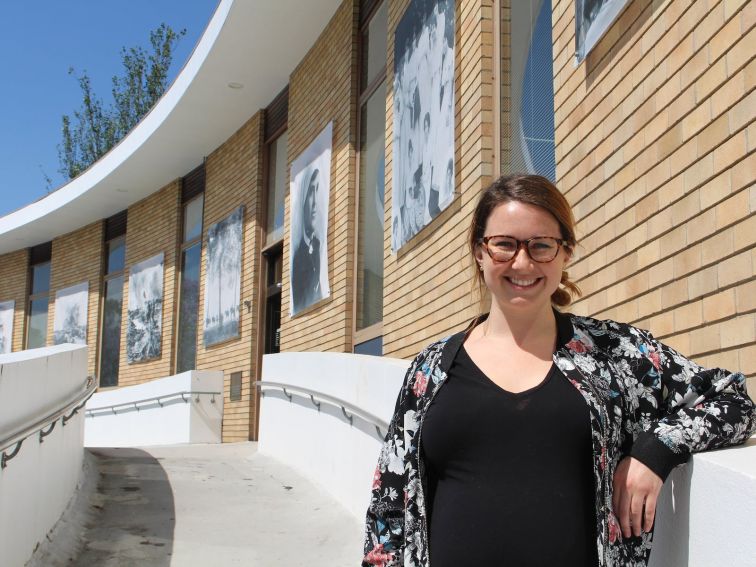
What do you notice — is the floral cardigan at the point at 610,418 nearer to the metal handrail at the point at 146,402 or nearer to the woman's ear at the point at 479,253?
the woman's ear at the point at 479,253

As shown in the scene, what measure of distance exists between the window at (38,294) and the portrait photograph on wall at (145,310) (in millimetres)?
4788

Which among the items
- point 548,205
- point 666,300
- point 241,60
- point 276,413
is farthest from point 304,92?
point 548,205

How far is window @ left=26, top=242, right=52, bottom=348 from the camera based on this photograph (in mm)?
22395

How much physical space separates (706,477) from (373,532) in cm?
79

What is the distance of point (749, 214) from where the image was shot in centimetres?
317

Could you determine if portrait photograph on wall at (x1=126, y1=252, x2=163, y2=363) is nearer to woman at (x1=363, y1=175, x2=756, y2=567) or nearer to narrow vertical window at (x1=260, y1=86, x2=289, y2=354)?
narrow vertical window at (x1=260, y1=86, x2=289, y2=354)

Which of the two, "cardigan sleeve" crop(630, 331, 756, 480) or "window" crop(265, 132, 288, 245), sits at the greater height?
"window" crop(265, 132, 288, 245)

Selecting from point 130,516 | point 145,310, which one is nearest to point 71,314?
point 145,310

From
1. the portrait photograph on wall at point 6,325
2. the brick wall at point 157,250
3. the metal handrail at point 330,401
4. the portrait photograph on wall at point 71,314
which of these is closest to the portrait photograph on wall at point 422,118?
the metal handrail at point 330,401

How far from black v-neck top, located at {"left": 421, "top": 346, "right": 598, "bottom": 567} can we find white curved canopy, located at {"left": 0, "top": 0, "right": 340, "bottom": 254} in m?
9.44

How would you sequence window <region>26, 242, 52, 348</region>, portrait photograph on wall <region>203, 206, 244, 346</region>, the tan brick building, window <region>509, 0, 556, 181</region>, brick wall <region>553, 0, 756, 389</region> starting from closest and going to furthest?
brick wall <region>553, 0, 756, 389</region> < the tan brick building < window <region>509, 0, 556, 181</region> < portrait photograph on wall <region>203, 206, 244, 346</region> < window <region>26, 242, 52, 348</region>

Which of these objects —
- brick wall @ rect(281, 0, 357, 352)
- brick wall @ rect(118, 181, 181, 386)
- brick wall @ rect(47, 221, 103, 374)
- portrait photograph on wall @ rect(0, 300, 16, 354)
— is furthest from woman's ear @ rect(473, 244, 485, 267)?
portrait photograph on wall @ rect(0, 300, 16, 354)

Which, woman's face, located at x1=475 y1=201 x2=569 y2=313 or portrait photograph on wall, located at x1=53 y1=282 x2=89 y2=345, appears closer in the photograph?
woman's face, located at x1=475 y1=201 x2=569 y2=313

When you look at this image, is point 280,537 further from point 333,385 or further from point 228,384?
point 228,384
